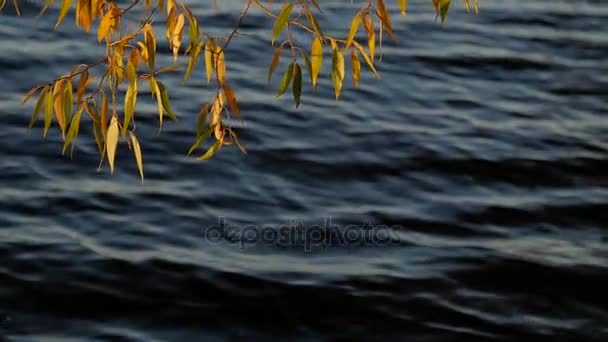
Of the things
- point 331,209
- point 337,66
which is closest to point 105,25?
point 337,66

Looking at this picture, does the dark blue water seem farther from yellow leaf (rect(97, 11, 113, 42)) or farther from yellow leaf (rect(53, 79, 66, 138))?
yellow leaf (rect(97, 11, 113, 42))

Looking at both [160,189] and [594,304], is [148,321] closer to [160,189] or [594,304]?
[160,189]

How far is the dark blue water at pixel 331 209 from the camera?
5.93 m

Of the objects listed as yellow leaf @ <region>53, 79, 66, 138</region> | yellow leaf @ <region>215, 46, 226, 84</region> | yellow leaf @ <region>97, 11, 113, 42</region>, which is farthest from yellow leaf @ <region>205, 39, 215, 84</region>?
yellow leaf @ <region>53, 79, 66, 138</region>

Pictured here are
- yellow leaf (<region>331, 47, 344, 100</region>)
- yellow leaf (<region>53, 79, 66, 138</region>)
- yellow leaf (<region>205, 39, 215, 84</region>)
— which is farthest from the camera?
yellow leaf (<region>205, 39, 215, 84</region>)

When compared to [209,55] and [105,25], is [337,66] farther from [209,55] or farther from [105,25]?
[105,25]

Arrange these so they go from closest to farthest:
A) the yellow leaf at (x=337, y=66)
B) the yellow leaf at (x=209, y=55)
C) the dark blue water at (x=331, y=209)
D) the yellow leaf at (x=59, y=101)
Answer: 1. the yellow leaf at (x=59, y=101)
2. the yellow leaf at (x=337, y=66)
3. the yellow leaf at (x=209, y=55)
4. the dark blue water at (x=331, y=209)

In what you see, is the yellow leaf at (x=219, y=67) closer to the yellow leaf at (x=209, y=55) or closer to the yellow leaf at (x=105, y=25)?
the yellow leaf at (x=209, y=55)

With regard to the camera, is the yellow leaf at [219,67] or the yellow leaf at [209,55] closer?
the yellow leaf at [219,67]

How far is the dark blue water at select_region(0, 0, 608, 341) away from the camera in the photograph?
5926 mm

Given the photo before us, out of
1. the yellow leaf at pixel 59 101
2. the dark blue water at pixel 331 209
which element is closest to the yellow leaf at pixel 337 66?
the yellow leaf at pixel 59 101

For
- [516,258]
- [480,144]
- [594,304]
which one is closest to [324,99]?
[480,144]

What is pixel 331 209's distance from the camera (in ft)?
23.2

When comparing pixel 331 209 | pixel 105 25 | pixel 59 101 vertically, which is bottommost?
pixel 331 209
